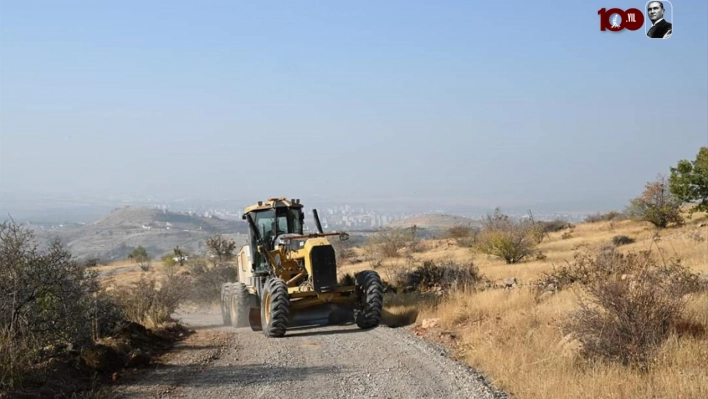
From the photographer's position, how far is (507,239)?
3162 cm

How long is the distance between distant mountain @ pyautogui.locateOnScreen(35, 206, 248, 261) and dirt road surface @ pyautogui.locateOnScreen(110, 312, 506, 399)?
49.2m

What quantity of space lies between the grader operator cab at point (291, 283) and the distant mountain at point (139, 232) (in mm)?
44259

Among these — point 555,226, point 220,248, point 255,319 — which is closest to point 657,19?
point 255,319

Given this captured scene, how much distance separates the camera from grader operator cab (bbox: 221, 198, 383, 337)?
1614 cm

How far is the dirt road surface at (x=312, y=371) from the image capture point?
9648 millimetres

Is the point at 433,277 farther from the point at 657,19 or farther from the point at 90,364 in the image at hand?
the point at 90,364

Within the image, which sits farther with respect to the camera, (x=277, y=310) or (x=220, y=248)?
(x=220, y=248)

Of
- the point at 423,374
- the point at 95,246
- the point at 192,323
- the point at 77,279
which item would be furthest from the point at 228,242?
the point at 95,246

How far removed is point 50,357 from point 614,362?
776 centimetres

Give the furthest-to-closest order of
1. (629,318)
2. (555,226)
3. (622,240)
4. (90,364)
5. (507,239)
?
1. (555,226)
2. (622,240)
3. (507,239)
4. (90,364)
5. (629,318)

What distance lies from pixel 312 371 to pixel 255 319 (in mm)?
6491

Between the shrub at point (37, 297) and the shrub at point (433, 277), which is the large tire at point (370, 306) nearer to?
the shrub at point (433, 277)

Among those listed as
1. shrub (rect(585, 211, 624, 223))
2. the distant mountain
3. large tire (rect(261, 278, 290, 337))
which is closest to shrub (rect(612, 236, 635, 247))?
large tire (rect(261, 278, 290, 337))

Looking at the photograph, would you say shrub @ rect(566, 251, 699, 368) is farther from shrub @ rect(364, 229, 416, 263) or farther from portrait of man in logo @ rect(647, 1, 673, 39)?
shrub @ rect(364, 229, 416, 263)
